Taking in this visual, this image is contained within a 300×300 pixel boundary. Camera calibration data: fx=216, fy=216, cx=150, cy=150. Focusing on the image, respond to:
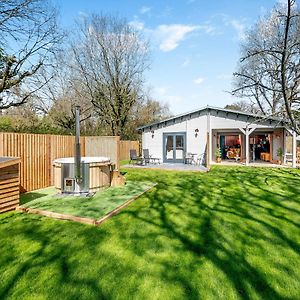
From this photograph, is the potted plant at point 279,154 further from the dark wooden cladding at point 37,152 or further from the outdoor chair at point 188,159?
the dark wooden cladding at point 37,152

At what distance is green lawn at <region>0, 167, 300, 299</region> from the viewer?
289 cm

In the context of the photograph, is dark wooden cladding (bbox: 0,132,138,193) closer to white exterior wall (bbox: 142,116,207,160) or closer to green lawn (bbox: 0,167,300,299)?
green lawn (bbox: 0,167,300,299)

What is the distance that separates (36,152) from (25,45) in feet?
26.5

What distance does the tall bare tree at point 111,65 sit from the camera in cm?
2103

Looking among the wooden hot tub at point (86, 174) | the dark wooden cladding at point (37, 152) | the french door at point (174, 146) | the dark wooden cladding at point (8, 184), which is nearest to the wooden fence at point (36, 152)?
the dark wooden cladding at point (37, 152)

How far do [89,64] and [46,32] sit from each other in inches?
355

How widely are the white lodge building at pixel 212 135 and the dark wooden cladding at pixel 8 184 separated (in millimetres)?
10802

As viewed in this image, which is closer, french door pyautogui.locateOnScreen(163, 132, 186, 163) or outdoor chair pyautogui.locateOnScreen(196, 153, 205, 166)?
outdoor chair pyautogui.locateOnScreen(196, 153, 205, 166)

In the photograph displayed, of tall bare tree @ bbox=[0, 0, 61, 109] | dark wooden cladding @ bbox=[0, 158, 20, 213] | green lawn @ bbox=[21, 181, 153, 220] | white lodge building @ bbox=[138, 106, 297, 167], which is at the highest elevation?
tall bare tree @ bbox=[0, 0, 61, 109]

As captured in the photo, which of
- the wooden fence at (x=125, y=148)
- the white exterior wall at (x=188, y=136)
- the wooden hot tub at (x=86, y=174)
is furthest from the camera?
the wooden fence at (x=125, y=148)

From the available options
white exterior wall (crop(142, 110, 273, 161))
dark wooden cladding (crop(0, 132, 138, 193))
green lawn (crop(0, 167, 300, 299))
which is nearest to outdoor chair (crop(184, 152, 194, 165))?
white exterior wall (crop(142, 110, 273, 161))

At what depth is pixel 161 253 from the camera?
3746 mm

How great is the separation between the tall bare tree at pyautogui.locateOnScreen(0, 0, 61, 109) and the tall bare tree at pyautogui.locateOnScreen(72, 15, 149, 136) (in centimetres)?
825

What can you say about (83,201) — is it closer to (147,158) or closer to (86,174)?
(86,174)
